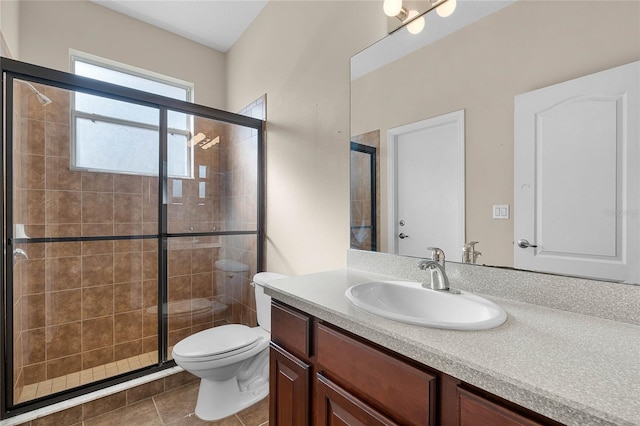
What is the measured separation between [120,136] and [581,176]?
2721mm

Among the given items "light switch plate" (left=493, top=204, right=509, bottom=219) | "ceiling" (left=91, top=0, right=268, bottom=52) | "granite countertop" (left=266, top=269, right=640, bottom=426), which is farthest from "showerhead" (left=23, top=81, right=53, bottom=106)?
"light switch plate" (left=493, top=204, right=509, bottom=219)

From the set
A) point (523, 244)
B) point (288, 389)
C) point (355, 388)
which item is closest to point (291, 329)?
point (288, 389)

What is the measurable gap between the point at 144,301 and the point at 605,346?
8.87 feet

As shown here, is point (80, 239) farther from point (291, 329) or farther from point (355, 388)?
point (355, 388)

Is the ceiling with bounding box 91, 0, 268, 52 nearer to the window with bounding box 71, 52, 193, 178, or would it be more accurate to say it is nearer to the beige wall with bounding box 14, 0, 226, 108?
the beige wall with bounding box 14, 0, 226, 108

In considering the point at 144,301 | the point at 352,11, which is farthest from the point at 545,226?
the point at 144,301

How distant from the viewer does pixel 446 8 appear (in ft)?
4.08

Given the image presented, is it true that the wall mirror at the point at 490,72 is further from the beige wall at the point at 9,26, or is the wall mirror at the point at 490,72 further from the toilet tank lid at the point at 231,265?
the beige wall at the point at 9,26

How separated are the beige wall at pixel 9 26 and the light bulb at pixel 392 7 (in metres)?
2.12

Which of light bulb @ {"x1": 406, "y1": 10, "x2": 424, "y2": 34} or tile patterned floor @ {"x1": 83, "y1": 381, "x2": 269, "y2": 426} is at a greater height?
light bulb @ {"x1": 406, "y1": 10, "x2": 424, "y2": 34}

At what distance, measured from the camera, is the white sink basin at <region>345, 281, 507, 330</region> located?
775mm

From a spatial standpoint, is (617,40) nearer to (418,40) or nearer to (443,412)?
(418,40)

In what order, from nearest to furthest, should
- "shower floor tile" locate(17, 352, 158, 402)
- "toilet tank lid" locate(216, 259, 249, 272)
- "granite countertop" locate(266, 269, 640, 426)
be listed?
"granite countertop" locate(266, 269, 640, 426) → "shower floor tile" locate(17, 352, 158, 402) → "toilet tank lid" locate(216, 259, 249, 272)

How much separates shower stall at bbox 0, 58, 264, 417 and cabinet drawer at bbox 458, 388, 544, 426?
6.74ft
